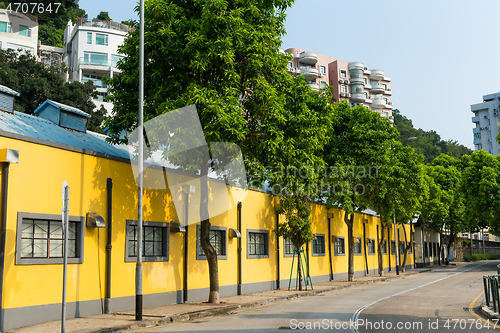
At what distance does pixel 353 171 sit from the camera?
29.4m

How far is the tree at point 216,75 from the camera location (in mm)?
14438

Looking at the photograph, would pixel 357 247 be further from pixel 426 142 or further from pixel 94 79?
pixel 426 142

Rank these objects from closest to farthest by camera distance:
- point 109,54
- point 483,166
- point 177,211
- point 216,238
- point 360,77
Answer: point 177,211 < point 216,238 < point 483,166 < point 109,54 < point 360,77

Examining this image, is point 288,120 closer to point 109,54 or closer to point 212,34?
point 212,34

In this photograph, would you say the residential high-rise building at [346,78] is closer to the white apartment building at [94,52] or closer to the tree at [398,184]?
the white apartment building at [94,52]

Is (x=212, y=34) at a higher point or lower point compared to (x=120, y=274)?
higher

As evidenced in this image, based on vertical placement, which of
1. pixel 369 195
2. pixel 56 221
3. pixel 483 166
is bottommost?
pixel 56 221

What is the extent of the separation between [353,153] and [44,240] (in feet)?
70.0

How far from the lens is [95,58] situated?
64500 mm

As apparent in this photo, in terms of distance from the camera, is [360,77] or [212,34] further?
[360,77]

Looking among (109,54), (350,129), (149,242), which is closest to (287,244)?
(350,129)

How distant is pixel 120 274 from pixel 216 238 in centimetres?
591

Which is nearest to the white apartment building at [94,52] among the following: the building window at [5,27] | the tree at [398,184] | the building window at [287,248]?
the building window at [5,27]

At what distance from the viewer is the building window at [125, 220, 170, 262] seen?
15.9m
